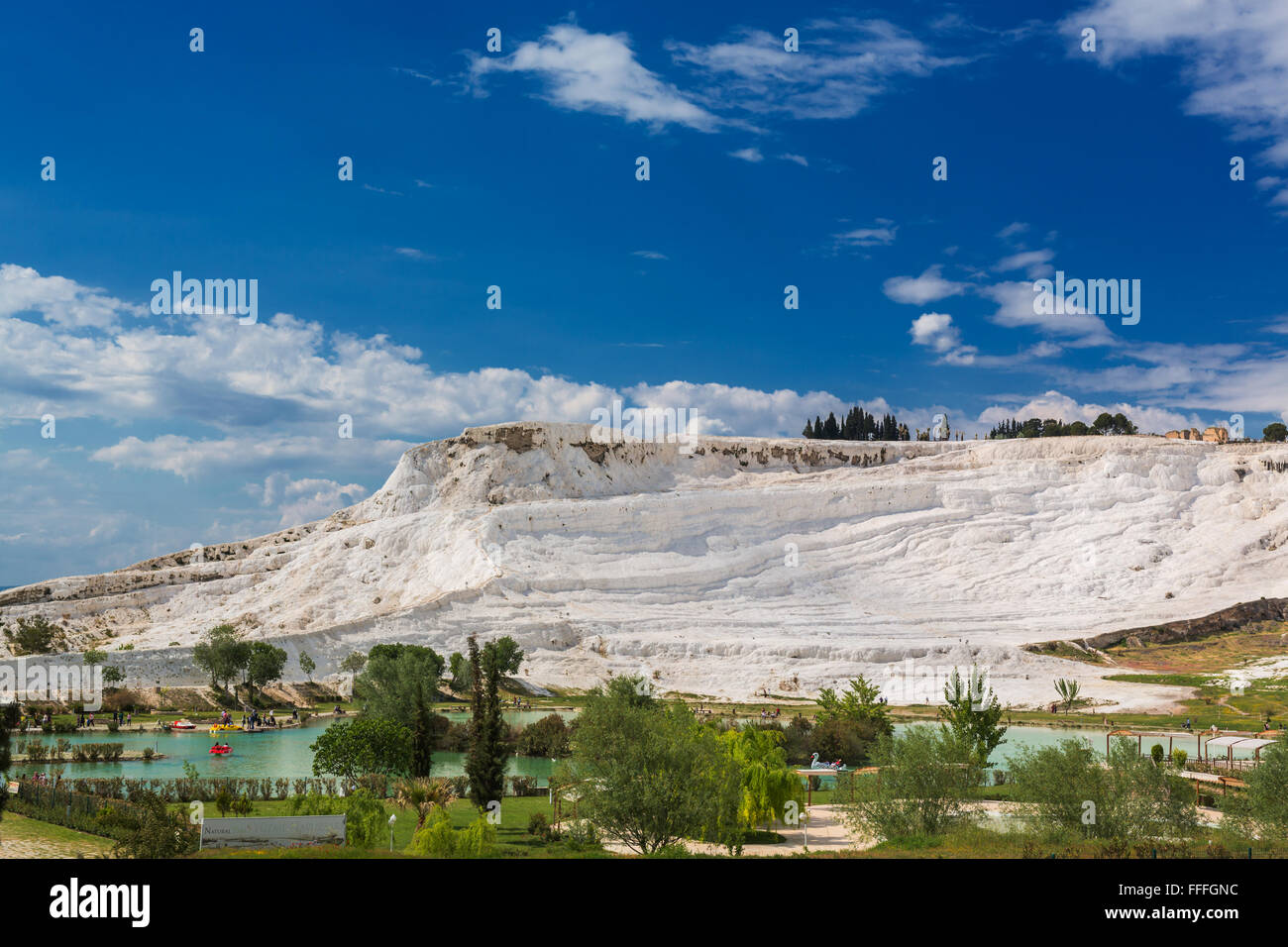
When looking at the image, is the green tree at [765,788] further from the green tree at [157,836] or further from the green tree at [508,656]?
the green tree at [508,656]

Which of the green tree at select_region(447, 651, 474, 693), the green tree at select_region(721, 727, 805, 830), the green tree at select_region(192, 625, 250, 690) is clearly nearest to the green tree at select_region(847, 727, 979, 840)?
the green tree at select_region(721, 727, 805, 830)

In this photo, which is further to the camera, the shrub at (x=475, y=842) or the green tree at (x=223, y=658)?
the green tree at (x=223, y=658)

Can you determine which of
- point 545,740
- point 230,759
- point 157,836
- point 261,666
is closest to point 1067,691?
point 545,740

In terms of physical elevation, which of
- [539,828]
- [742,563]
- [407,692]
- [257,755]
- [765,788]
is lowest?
[257,755]

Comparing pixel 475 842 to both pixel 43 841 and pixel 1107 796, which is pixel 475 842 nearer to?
pixel 43 841

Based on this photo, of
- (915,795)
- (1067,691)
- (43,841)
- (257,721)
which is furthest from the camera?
(1067,691)

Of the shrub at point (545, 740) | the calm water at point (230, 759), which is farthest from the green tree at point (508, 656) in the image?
the shrub at point (545, 740)

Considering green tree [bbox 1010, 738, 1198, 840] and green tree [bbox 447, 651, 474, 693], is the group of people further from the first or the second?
green tree [bbox 1010, 738, 1198, 840]
